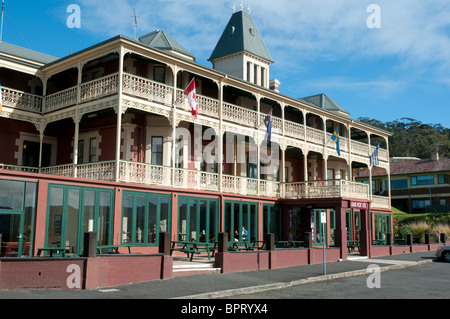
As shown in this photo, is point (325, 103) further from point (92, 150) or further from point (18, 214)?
point (18, 214)

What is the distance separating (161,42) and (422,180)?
43.9 metres

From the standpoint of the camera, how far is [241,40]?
32.3 metres

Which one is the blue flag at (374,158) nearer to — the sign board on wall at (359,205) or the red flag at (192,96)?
the sign board on wall at (359,205)

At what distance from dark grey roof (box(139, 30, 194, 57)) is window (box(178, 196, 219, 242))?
8811 millimetres

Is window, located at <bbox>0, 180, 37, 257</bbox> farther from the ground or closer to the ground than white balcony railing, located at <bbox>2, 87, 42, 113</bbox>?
closer to the ground

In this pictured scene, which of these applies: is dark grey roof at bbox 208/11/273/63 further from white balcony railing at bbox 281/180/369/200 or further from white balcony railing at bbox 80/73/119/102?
white balcony railing at bbox 80/73/119/102

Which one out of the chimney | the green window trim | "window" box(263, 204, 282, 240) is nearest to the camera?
"window" box(263, 204, 282, 240)

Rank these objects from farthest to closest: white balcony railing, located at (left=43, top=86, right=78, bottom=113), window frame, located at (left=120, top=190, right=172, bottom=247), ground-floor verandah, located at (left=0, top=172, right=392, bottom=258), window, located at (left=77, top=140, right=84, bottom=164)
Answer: window, located at (left=77, top=140, right=84, bottom=164), white balcony railing, located at (left=43, top=86, right=78, bottom=113), window frame, located at (left=120, top=190, right=172, bottom=247), ground-floor verandah, located at (left=0, top=172, right=392, bottom=258)

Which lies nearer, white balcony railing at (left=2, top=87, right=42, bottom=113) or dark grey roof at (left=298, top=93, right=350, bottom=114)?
white balcony railing at (left=2, top=87, right=42, bottom=113)

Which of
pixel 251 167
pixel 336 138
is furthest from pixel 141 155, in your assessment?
pixel 336 138

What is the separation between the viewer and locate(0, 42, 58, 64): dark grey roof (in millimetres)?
21919

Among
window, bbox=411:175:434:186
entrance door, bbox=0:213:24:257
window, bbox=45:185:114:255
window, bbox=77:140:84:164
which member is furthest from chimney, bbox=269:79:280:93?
window, bbox=411:175:434:186
